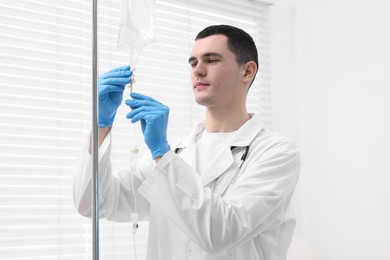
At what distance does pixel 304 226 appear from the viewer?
97.3 inches

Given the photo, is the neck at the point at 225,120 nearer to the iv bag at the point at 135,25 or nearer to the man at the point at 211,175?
the man at the point at 211,175

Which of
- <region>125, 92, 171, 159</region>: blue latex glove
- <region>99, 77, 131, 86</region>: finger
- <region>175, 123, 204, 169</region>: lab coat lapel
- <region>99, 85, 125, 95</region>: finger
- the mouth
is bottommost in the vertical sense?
<region>175, 123, 204, 169</region>: lab coat lapel

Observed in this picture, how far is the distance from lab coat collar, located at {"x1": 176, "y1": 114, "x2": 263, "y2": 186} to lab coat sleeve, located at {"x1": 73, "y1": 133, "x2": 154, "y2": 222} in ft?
0.32

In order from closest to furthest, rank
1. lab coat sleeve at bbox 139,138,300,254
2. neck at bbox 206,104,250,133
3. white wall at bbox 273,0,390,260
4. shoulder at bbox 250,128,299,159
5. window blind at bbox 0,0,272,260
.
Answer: lab coat sleeve at bbox 139,138,300,254
shoulder at bbox 250,128,299,159
neck at bbox 206,104,250,133
window blind at bbox 0,0,272,260
white wall at bbox 273,0,390,260

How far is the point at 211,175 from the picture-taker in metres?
1.24

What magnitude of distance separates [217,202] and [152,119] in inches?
7.9

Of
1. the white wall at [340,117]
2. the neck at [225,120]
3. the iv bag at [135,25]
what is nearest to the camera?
the iv bag at [135,25]

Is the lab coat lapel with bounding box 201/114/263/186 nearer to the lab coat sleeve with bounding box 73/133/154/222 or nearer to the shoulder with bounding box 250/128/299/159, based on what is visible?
the shoulder with bounding box 250/128/299/159

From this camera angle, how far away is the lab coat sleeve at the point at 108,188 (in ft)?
3.69

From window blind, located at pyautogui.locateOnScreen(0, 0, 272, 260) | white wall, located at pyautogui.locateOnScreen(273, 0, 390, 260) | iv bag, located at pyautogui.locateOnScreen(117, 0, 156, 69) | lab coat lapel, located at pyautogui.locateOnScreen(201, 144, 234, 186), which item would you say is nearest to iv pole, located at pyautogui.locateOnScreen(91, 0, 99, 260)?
iv bag, located at pyautogui.locateOnScreen(117, 0, 156, 69)

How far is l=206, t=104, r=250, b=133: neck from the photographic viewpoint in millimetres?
1350

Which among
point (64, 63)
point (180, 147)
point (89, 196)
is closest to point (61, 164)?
point (64, 63)

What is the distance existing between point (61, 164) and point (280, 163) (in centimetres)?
85

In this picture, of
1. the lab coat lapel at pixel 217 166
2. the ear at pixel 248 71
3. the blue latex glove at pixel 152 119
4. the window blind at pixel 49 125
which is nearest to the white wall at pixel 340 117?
the window blind at pixel 49 125
